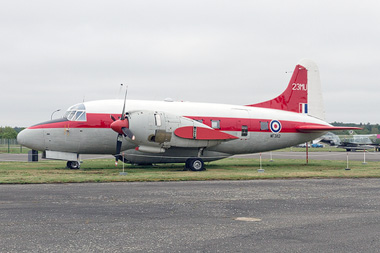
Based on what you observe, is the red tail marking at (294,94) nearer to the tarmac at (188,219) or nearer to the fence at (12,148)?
the tarmac at (188,219)

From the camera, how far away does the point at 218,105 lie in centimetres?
3078

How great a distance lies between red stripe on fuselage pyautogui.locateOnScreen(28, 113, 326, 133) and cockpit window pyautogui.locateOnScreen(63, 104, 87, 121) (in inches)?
10.3

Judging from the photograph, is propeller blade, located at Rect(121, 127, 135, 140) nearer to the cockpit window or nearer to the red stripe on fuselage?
the red stripe on fuselage

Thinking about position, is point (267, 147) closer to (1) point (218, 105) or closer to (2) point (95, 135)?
(1) point (218, 105)

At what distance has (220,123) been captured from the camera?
97.6 ft

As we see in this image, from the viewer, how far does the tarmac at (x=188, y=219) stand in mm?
7789

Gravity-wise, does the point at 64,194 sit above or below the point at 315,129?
below

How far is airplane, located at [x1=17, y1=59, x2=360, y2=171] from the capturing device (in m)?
26.6

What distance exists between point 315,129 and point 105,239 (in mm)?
26639

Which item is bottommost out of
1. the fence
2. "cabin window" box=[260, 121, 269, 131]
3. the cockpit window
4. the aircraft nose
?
the fence

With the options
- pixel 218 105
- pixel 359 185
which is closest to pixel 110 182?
pixel 359 185

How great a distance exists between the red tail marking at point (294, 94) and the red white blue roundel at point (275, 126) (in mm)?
2042

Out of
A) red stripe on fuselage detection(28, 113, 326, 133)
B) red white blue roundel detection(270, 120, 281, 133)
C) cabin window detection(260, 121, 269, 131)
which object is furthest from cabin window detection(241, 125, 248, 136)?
red white blue roundel detection(270, 120, 281, 133)

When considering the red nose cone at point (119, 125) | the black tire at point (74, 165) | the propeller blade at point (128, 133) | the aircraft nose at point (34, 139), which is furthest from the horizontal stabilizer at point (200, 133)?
the aircraft nose at point (34, 139)
